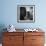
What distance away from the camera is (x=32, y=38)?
148 inches

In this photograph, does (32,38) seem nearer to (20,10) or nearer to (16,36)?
(16,36)

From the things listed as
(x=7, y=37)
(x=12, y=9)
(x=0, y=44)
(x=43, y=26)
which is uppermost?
(x=12, y=9)

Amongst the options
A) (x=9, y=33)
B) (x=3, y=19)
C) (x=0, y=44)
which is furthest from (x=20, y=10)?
(x=0, y=44)

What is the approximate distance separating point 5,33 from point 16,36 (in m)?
0.33

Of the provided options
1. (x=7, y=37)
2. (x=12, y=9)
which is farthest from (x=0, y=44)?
(x=12, y=9)

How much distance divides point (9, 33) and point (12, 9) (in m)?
0.89

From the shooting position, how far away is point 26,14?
4.28 metres

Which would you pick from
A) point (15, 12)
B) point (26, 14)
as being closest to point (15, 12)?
point (15, 12)

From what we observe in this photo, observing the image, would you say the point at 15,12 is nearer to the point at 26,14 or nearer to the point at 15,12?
the point at 15,12

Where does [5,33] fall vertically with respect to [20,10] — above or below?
below

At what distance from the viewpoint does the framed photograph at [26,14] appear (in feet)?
13.9

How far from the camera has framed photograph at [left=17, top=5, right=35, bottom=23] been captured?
425cm

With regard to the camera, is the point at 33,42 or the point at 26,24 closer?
the point at 33,42

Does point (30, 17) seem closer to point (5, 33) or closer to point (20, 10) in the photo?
point (20, 10)
